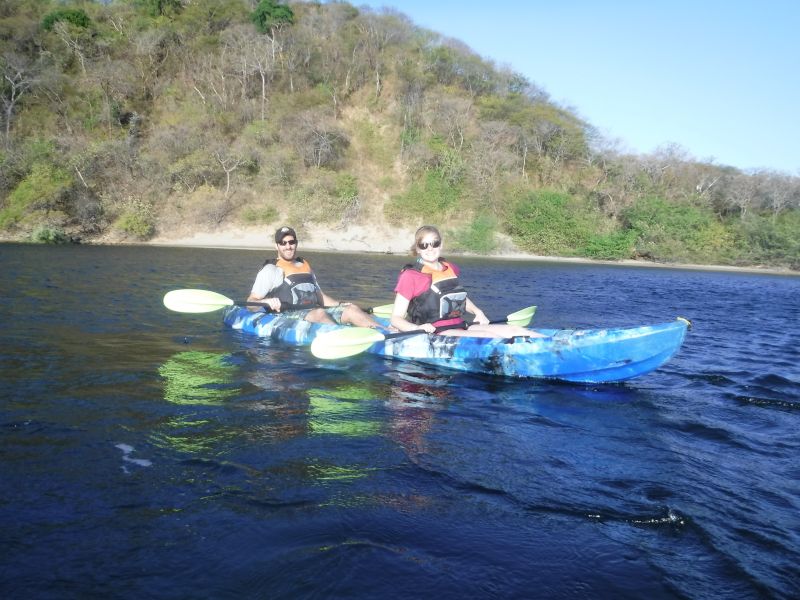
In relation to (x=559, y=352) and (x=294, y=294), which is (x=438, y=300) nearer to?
(x=559, y=352)

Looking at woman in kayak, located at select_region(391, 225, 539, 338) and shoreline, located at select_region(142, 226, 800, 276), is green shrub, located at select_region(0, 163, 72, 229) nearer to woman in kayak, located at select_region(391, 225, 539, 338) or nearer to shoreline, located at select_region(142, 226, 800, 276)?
shoreline, located at select_region(142, 226, 800, 276)

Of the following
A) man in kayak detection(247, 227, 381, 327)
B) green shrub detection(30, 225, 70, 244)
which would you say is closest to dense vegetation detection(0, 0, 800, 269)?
green shrub detection(30, 225, 70, 244)

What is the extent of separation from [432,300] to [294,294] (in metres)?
2.12

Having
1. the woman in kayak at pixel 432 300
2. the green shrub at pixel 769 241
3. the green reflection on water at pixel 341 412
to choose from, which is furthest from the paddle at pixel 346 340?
the green shrub at pixel 769 241

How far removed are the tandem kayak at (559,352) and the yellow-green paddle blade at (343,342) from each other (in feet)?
1.22

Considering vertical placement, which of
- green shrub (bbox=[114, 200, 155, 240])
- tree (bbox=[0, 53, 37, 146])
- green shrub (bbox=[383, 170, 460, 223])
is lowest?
green shrub (bbox=[114, 200, 155, 240])

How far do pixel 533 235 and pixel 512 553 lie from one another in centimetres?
A: 3122

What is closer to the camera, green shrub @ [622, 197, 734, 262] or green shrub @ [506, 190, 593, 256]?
green shrub @ [506, 190, 593, 256]

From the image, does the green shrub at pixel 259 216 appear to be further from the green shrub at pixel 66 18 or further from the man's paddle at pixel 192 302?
the man's paddle at pixel 192 302

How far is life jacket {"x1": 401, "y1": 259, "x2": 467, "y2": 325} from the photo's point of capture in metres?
5.87

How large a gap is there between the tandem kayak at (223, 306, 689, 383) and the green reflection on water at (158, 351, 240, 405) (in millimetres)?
1630

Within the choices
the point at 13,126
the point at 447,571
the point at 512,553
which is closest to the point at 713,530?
the point at 512,553

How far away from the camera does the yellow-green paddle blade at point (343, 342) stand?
581 centimetres

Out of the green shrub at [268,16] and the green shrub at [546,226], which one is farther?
the green shrub at [268,16]
